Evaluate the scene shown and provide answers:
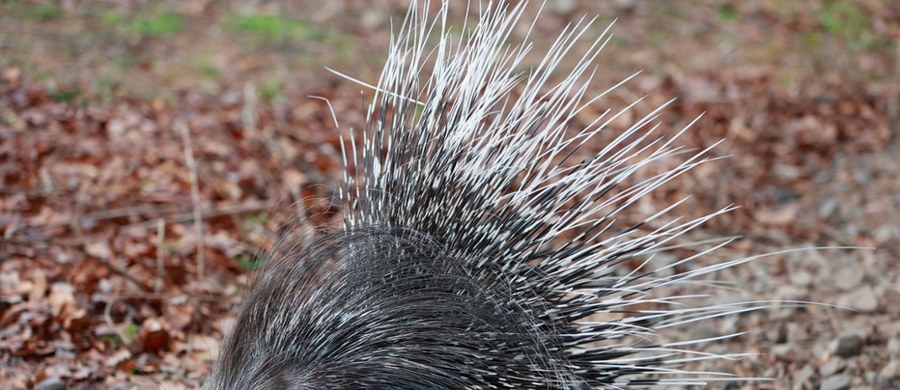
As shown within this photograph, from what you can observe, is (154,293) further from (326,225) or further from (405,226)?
(405,226)

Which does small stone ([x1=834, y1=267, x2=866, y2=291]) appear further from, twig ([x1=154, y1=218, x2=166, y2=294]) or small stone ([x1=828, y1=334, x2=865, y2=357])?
twig ([x1=154, y1=218, x2=166, y2=294])

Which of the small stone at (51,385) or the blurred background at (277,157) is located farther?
the blurred background at (277,157)

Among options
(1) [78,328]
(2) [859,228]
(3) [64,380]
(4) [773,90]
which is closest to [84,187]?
(1) [78,328]

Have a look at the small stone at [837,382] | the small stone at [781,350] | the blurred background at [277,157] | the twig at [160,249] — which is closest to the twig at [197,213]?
the blurred background at [277,157]

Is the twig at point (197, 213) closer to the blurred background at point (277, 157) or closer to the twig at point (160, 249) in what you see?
the blurred background at point (277, 157)

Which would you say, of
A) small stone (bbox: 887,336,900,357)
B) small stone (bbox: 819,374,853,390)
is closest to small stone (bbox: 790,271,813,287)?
small stone (bbox: 887,336,900,357)
